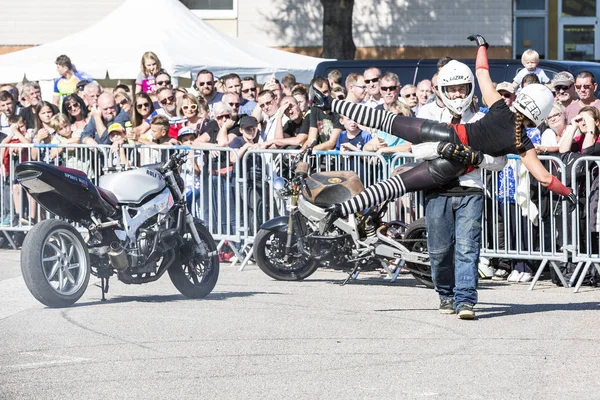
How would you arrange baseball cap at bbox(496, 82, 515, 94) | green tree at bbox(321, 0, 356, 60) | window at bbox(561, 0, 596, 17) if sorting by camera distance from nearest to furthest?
baseball cap at bbox(496, 82, 515, 94)
green tree at bbox(321, 0, 356, 60)
window at bbox(561, 0, 596, 17)

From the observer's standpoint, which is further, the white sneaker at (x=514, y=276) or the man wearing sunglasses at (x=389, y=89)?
the man wearing sunglasses at (x=389, y=89)

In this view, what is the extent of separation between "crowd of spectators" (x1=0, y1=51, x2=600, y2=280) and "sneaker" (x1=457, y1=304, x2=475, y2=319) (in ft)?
9.32

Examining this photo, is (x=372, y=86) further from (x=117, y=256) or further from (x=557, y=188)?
(x=117, y=256)

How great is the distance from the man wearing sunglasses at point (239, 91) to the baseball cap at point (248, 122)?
1361 mm

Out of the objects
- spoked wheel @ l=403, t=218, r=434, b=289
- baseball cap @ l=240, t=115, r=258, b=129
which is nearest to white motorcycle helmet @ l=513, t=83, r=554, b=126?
spoked wheel @ l=403, t=218, r=434, b=289

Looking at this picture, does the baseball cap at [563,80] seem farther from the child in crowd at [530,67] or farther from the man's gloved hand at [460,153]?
the man's gloved hand at [460,153]

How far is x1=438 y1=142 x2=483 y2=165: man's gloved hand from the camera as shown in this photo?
9.77m

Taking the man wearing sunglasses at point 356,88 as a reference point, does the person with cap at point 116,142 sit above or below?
below

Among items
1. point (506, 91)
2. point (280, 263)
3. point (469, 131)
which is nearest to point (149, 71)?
point (506, 91)

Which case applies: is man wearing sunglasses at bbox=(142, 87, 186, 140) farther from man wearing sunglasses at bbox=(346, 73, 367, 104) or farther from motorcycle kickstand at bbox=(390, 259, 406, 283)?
motorcycle kickstand at bbox=(390, 259, 406, 283)

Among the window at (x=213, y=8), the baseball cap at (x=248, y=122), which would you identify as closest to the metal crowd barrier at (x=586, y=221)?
the baseball cap at (x=248, y=122)

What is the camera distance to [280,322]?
9.78m

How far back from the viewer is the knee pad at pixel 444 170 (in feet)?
32.9

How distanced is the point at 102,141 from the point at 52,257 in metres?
5.35
